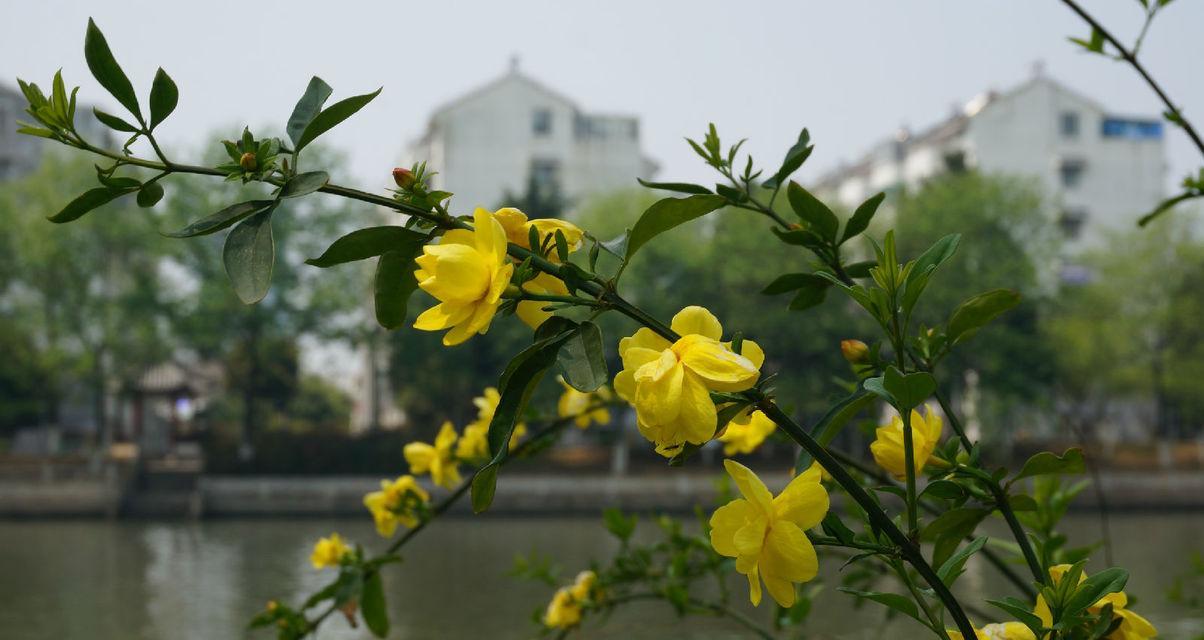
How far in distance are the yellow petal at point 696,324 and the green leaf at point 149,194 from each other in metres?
0.32

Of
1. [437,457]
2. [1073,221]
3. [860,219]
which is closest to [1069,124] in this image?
[1073,221]

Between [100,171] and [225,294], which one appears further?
[225,294]

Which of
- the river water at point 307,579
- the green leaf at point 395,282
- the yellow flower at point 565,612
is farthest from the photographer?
the river water at point 307,579

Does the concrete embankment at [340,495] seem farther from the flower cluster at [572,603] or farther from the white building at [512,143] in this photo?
the flower cluster at [572,603]

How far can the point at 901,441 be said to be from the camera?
81cm

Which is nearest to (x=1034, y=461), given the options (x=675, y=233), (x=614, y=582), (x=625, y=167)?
(x=614, y=582)

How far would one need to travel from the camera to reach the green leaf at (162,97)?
2.24ft

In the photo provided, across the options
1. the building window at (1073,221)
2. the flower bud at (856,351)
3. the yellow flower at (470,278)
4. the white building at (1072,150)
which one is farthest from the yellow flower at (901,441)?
the building window at (1073,221)

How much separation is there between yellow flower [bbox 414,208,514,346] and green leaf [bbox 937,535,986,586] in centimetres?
33

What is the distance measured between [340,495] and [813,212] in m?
19.7

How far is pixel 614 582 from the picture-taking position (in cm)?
196

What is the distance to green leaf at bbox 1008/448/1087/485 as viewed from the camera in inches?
32.0

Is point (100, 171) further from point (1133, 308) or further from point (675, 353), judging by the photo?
point (1133, 308)

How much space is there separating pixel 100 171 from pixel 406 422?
24.5 m
